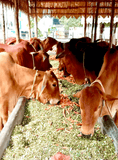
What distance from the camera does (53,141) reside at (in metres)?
2.61

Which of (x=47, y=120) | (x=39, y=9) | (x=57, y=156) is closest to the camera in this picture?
(x=57, y=156)

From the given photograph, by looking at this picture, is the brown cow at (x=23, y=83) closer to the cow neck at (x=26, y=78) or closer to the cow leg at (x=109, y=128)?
the cow neck at (x=26, y=78)

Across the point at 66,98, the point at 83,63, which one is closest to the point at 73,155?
the point at 66,98

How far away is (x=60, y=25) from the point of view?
3002 cm

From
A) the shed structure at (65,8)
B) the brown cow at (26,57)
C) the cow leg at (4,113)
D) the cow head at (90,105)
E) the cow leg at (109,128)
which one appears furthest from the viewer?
the shed structure at (65,8)

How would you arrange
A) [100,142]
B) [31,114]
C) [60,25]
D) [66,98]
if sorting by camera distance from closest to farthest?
[100,142]
[31,114]
[66,98]
[60,25]

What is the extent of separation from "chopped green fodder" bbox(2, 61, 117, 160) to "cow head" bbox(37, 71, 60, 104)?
0.51 metres

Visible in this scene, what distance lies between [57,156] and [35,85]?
1.13 metres

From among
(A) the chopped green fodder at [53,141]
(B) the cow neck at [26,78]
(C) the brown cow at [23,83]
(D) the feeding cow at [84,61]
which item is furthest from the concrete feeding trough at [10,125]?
(D) the feeding cow at [84,61]

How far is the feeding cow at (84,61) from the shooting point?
4.31 meters

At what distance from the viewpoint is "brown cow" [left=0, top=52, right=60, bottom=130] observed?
2.76m

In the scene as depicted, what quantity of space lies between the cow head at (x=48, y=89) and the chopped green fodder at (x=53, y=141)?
1.67ft

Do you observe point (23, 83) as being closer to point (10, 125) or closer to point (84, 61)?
point (10, 125)

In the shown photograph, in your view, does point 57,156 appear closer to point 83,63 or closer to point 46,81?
point 46,81
